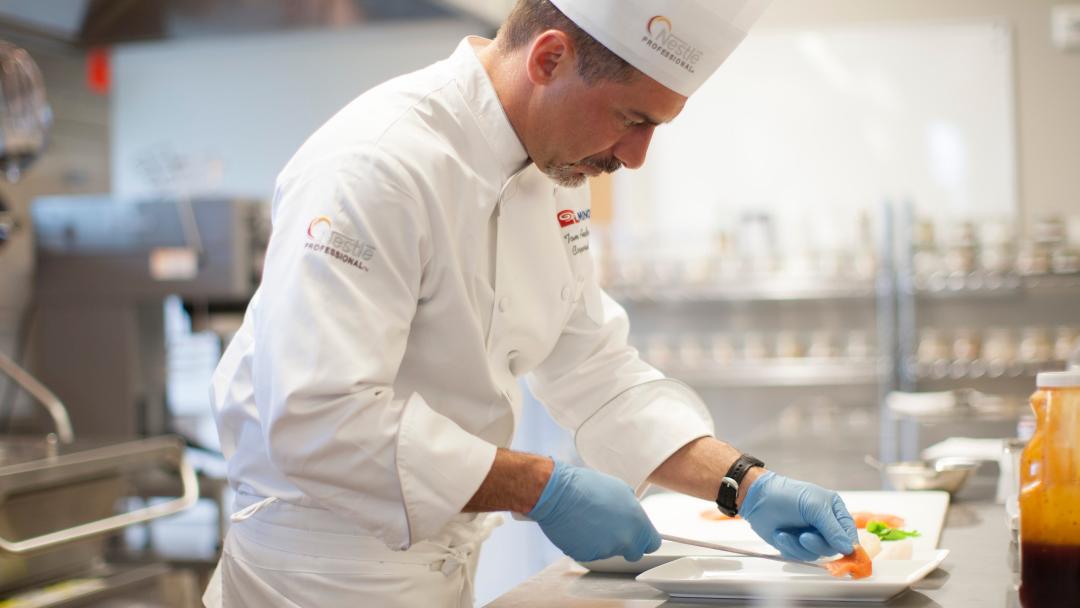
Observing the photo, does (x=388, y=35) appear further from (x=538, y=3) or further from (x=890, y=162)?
(x=538, y=3)

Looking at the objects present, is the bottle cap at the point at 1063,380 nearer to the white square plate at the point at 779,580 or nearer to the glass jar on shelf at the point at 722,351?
the white square plate at the point at 779,580

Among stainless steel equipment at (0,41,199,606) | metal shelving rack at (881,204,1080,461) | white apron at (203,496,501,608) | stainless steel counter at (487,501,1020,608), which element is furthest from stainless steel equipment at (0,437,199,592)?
metal shelving rack at (881,204,1080,461)

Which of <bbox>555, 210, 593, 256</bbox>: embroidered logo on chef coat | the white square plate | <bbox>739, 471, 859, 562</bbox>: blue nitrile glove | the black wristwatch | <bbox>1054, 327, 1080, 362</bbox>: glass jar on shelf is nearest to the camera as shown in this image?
the white square plate

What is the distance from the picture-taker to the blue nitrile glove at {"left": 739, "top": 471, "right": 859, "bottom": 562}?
1181mm

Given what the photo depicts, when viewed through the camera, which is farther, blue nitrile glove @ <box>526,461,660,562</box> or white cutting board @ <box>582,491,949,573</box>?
white cutting board @ <box>582,491,949,573</box>

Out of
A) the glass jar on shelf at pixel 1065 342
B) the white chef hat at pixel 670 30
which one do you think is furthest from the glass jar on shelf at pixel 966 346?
the white chef hat at pixel 670 30

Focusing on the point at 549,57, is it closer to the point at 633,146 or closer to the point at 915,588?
the point at 633,146

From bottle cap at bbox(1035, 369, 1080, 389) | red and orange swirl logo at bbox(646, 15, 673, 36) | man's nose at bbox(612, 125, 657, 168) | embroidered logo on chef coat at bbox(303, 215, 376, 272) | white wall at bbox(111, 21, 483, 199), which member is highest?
white wall at bbox(111, 21, 483, 199)

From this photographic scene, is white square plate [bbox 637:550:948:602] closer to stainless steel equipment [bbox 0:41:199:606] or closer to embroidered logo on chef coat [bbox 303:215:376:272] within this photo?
embroidered logo on chef coat [bbox 303:215:376:272]

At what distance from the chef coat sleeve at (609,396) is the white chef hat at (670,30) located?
0.35 meters

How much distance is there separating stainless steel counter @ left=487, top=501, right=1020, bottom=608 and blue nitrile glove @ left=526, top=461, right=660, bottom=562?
2.1 inches

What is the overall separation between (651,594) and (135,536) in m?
2.48

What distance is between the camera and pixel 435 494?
→ 1.08 meters

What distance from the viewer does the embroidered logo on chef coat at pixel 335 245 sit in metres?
1.10
